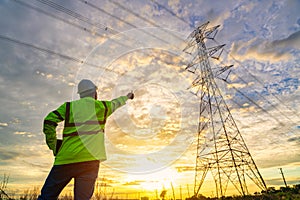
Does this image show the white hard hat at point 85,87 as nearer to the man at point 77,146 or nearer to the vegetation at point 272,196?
the man at point 77,146

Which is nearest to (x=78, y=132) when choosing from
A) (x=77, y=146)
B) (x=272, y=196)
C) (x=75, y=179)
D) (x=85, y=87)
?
(x=77, y=146)

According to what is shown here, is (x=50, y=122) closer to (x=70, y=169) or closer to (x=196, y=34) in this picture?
(x=70, y=169)

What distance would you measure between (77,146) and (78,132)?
0.23m

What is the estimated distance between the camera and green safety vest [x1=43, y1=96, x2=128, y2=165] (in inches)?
139

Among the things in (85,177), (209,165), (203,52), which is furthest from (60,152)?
(203,52)

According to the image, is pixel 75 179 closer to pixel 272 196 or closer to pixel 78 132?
pixel 78 132

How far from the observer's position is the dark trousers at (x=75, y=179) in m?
3.36

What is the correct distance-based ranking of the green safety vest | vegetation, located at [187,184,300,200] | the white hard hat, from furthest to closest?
vegetation, located at [187,184,300,200]
the white hard hat
the green safety vest

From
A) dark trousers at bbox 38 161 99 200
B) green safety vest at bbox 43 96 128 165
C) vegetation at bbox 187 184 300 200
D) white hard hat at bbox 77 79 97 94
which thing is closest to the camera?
dark trousers at bbox 38 161 99 200

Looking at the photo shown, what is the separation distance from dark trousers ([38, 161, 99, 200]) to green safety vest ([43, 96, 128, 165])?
0.09m

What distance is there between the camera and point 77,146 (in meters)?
3.57

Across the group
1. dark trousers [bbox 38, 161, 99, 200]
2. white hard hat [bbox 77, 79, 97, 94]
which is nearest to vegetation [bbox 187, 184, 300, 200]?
dark trousers [bbox 38, 161, 99, 200]

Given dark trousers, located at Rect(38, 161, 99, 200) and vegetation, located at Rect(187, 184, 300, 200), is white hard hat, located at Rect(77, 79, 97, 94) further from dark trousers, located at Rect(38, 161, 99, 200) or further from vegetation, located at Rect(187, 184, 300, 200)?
vegetation, located at Rect(187, 184, 300, 200)

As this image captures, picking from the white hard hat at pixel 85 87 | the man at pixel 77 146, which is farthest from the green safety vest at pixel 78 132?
the white hard hat at pixel 85 87
